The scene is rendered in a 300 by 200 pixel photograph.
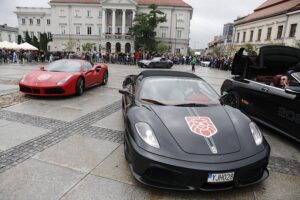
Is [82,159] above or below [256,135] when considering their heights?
below

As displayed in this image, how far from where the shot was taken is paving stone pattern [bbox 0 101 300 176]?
3.33 meters

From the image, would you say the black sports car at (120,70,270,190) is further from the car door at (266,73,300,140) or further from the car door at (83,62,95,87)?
the car door at (83,62,95,87)

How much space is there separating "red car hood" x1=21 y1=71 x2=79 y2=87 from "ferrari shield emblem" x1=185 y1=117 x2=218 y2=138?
4.97 m

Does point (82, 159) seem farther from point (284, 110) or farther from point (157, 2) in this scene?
point (157, 2)

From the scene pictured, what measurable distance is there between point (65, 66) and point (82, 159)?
516 cm

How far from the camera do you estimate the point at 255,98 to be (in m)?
Answer: 5.01

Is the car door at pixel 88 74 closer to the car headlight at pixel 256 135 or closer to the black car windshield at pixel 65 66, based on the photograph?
the black car windshield at pixel 65 66

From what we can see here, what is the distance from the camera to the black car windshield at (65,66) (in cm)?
756

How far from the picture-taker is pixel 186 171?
2.32 m

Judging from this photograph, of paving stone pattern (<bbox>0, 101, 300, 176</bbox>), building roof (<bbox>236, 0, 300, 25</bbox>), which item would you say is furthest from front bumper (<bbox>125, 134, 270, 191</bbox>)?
building roof (<bbox>236, 0, 300, 25</bbox>)

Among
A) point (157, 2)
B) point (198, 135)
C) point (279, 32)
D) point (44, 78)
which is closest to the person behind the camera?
point (198, 135)

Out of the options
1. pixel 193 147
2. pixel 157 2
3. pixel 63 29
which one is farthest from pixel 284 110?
pixel 63 29

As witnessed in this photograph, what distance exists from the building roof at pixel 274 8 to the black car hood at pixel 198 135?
3706cm

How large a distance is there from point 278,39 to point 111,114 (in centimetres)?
3826
